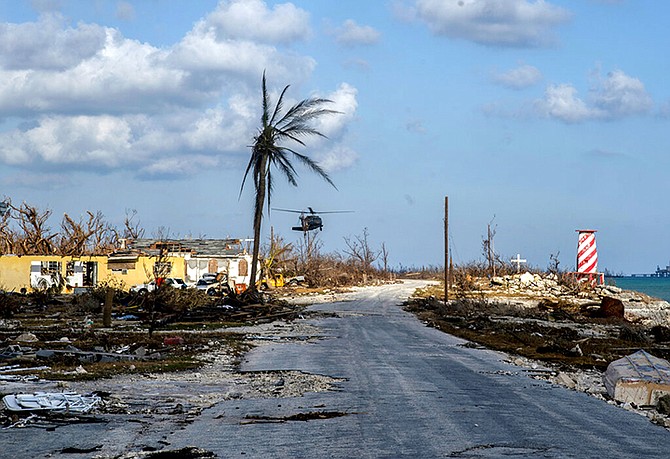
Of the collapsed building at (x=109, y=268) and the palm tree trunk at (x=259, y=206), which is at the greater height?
the palm tree trunk at (x=259, y=206)

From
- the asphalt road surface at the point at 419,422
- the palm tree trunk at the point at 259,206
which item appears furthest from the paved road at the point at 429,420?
the palm tree trunk at the point at 259,206

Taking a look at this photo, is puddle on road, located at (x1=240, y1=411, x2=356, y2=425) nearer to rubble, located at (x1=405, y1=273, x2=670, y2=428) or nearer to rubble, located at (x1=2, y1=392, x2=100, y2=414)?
rubble, located at (x1=2, y1=392, x2=100, y2=414)

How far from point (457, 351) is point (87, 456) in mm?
13207

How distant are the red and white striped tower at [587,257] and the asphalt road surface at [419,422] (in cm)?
4088

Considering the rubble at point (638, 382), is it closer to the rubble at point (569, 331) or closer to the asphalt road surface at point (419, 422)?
the rubble at point (569, 331)

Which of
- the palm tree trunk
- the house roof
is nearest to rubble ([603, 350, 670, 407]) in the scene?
the palm tree trunk

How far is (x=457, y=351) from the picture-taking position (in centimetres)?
2031

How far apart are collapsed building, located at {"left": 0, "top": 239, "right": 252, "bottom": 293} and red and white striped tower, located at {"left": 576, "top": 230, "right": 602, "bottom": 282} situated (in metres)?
22.5

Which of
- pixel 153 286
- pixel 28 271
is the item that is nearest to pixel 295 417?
pixel 153 286

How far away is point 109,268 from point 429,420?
5360 centimetres

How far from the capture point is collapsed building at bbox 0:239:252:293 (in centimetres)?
5841

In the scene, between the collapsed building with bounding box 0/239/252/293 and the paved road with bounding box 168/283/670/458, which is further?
the collapsed building with bounding box 0/239/252/293

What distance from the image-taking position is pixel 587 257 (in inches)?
2261

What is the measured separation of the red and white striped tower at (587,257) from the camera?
182 ft
